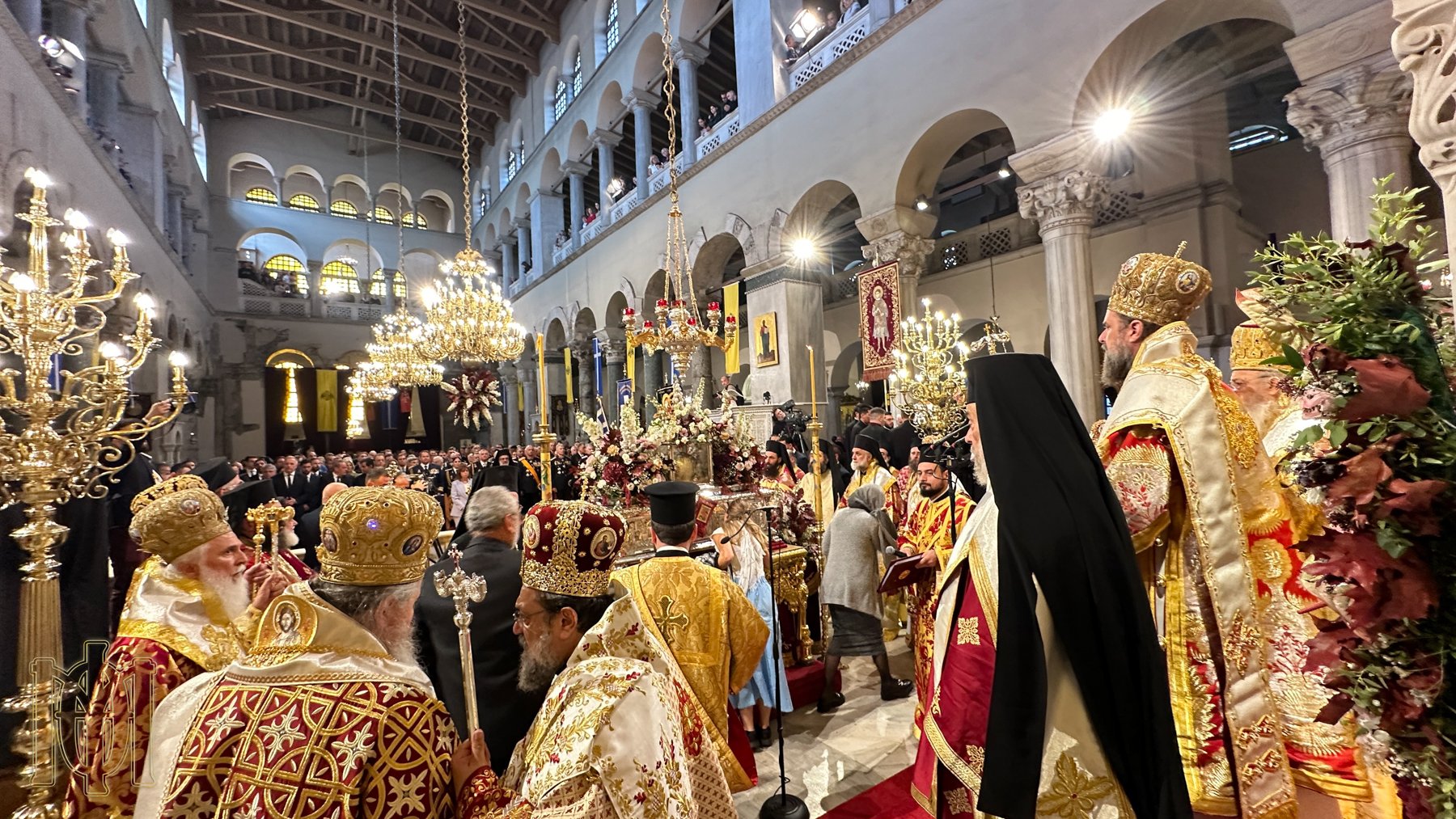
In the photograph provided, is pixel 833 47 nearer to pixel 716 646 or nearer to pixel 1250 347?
pixel 1250 347

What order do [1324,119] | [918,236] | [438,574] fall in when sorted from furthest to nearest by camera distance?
[918,236] < [1324,119] < [438,574]

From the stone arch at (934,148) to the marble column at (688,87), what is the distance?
552 centimetres

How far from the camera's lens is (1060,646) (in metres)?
1.57

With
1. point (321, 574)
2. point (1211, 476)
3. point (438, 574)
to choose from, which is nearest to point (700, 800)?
point (438, 574)

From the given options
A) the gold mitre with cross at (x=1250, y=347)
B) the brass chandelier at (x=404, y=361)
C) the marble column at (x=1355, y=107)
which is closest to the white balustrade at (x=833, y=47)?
the marble column at (x=1355, y=107)

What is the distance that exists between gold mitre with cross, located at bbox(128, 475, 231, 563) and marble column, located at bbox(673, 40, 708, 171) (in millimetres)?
12295

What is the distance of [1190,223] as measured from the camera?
973 centimetres

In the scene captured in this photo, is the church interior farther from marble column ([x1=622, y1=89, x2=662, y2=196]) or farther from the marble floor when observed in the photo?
marble column ([x1=622, y1=89, x2=662, y2=196])

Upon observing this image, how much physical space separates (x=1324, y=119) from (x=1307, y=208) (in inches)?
247

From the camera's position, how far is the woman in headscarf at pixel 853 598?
4.20 metres

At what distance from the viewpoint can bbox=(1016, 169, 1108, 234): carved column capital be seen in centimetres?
695

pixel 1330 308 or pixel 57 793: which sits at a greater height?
pixel 1330 308

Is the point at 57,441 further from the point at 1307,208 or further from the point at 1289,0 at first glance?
the point at 1307,208

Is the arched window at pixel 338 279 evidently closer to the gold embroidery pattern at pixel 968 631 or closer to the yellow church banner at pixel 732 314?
the yellow church banner at pixel 732 314
